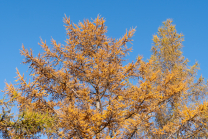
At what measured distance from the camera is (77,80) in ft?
22.2

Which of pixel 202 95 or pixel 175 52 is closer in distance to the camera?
pixel 202 95

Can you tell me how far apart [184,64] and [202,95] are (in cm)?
207

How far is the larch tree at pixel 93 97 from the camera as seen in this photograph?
16.3 feet

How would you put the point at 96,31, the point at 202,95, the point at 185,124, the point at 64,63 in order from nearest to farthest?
the point at 185,124 → the point at 64,63 → the point at 96,31 → the point at 202,95

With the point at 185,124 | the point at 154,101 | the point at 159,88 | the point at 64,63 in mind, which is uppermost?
the point at 64,63

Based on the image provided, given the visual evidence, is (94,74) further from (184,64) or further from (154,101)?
(184,64)

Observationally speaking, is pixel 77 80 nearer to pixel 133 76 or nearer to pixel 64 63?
pixel 64 63

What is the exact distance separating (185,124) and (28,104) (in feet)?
17.0

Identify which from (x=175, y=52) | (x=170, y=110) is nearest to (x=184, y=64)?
(x=175, y=52)

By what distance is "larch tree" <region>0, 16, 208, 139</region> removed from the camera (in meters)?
4.96

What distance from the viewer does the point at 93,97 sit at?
23.5 feet

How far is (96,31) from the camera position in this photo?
26.0 feet

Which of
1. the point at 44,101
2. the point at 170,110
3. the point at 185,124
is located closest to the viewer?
the point at 185,124

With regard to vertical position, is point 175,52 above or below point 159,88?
above
